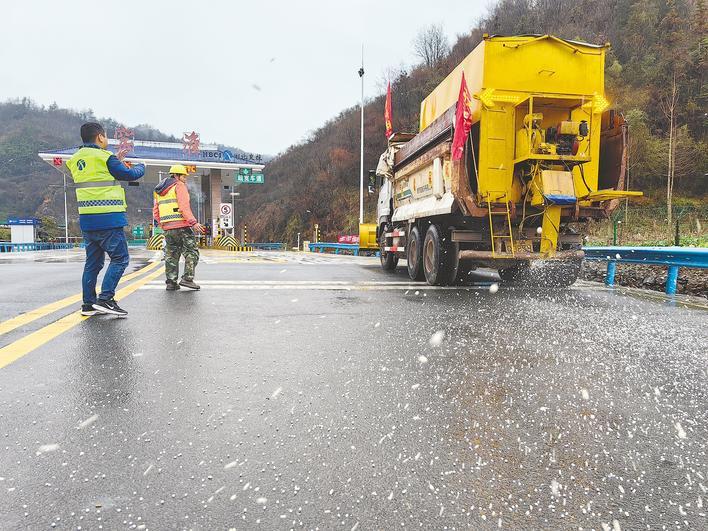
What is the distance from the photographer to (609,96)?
35562mm

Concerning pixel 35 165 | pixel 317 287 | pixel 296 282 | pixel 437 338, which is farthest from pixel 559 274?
pixel 35 165

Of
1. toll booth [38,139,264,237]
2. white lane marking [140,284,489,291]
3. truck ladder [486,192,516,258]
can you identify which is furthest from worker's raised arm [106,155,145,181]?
toll booth [38,139,264,237]

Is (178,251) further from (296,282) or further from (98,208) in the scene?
(98,208)

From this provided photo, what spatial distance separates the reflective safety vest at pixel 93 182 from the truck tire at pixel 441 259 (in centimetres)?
458

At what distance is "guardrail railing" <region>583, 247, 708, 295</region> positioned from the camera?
275 inches

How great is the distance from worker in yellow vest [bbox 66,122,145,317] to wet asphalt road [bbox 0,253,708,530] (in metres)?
0.72

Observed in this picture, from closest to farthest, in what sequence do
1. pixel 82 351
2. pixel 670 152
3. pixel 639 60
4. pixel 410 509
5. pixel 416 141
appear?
pixel 410 509 < pixel 82 351 < pixel 416 141 < pixel 670 152 < pixel 639 60

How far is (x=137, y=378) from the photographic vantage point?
297cm

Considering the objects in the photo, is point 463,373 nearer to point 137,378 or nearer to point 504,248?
point 137,378

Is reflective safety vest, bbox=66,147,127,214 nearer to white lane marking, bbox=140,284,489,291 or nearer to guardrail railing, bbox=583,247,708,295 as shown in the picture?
white lane marking, bbox=140,284,489,291

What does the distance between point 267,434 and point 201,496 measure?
20.2 inches

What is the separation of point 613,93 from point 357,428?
40.7m

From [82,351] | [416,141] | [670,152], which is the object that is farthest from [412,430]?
[670,152]

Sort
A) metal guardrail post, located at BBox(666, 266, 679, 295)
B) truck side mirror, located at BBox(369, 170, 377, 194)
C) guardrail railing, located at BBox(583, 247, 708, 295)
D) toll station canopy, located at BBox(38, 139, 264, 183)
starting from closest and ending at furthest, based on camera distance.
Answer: guardrail railing, located at BBox(583, 247, 708, 295) < metal guardrail post, located at BBox(666, 266, 679, 295) < truck side mirror, located at BBox(369, 170, 377, 194) < toll station canopy, located at BBox(38, 139, 264, 183)
